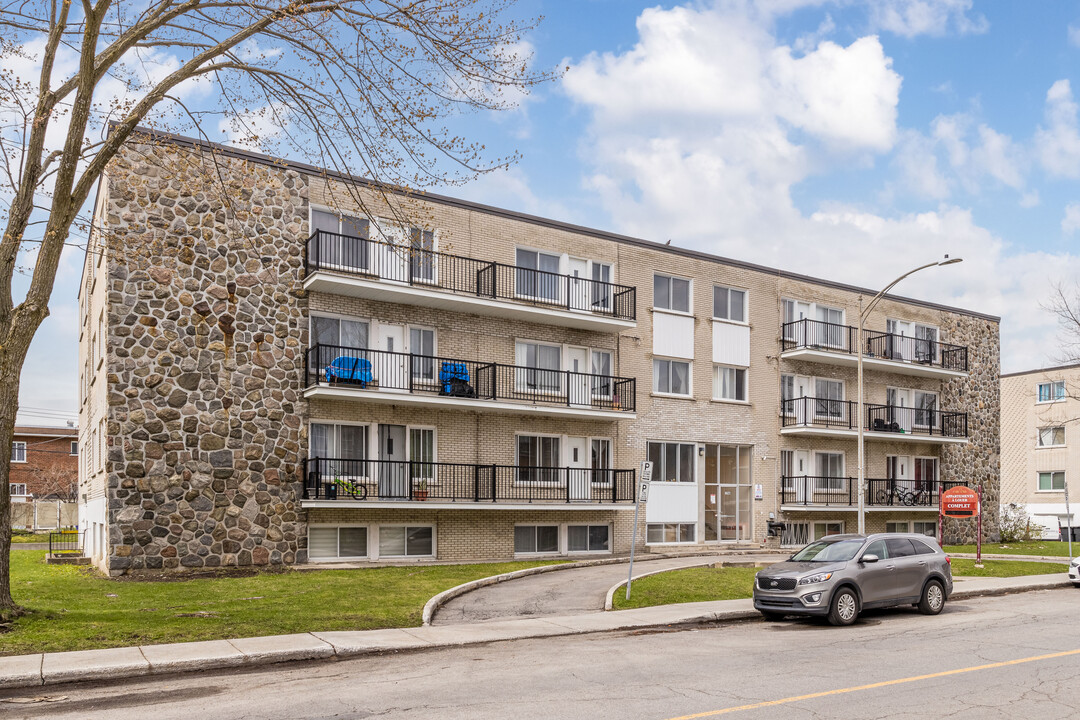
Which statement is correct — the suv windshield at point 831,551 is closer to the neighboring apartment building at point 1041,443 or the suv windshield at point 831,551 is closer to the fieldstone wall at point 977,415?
the fieldstone wall at point 977,415

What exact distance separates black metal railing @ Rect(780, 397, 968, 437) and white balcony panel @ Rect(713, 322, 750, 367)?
268 cm

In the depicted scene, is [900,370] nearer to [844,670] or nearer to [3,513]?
[844,670]

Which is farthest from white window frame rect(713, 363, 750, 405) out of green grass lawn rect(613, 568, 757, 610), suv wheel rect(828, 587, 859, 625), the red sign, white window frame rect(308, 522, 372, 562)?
suv wheel rect(828, 587, 859, 625)

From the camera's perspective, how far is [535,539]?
28.4 m

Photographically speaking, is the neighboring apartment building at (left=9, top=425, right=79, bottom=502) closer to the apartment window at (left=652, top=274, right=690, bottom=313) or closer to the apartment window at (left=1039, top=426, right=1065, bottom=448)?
the apartment window at (left=652, top=274, right=690, bottom=313)

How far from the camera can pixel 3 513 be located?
14117 millimetres

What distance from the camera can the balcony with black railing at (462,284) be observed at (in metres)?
24.5

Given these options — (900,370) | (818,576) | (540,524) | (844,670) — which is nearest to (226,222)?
(540,524)

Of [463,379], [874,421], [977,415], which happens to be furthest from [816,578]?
[977,415]

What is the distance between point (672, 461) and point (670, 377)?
2866mm

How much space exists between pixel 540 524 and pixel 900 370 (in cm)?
1827

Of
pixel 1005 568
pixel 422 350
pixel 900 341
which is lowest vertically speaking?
pixel 1005 568

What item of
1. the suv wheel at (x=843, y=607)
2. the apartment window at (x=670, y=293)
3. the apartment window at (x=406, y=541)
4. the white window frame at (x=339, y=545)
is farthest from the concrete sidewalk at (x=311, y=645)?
the apartment window at (x=670, y=293)

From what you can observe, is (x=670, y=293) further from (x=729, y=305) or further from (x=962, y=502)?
(x=962, y=502)
